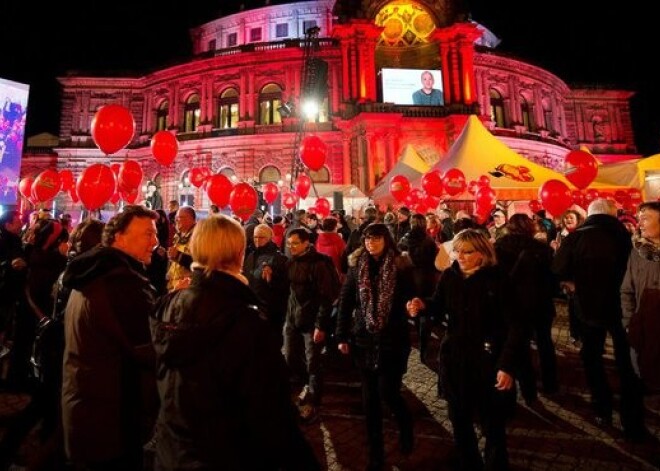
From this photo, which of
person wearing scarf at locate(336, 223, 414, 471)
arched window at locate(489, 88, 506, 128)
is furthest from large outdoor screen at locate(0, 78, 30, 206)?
arched window at locate(489, 88, 506, 128)

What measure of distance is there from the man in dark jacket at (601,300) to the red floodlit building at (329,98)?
59.2 ft

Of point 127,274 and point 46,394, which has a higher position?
point 127,274

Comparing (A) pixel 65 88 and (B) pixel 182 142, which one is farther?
(A) pixel 65 88

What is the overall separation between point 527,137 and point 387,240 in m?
29.5

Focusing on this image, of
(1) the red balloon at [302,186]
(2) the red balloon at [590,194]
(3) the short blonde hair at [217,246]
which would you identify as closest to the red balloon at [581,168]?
(2) the red balloon at [590,194]

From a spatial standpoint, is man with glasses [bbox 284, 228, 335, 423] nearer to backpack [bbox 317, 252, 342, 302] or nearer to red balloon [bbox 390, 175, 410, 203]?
backpack [bbox 317, 252, 342, 302]

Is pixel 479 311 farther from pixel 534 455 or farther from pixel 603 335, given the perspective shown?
pixel 603 335

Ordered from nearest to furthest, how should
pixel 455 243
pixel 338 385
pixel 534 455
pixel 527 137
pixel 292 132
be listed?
1. pixel 455 243
2. pixel 534 455
3. pixel 338 385
4. pixel 292 132
5. pixel 527 137

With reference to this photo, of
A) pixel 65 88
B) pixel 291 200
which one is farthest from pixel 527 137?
pixel 65 88

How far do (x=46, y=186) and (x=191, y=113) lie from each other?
20199 millimetres

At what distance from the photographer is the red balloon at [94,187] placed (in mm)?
6727

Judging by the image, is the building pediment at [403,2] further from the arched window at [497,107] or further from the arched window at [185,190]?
the arched window at [185,190]

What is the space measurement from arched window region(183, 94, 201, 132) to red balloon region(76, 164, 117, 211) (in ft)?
77.0

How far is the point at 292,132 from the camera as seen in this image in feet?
85.0
